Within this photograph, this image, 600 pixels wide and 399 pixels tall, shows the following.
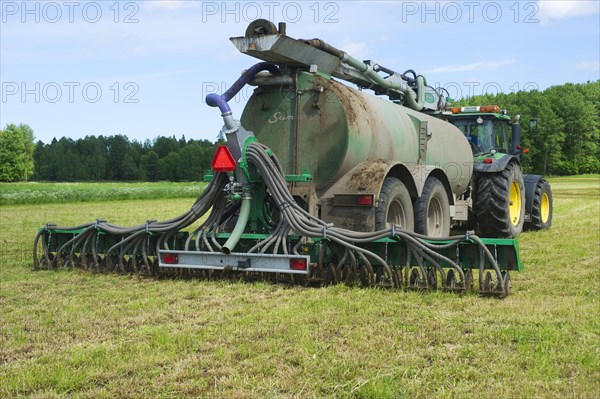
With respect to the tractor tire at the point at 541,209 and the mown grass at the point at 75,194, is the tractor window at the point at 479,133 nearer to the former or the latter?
the tractor tire at the point at 541,209

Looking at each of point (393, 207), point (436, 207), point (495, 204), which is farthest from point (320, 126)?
point (495, 204)

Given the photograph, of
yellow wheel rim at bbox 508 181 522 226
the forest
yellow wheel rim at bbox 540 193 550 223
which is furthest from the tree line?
yellow wheel rim at bbox 508 181 522 226

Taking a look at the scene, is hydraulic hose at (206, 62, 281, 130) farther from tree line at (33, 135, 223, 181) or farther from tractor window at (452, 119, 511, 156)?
tree line at (33, 135, 223, 181)

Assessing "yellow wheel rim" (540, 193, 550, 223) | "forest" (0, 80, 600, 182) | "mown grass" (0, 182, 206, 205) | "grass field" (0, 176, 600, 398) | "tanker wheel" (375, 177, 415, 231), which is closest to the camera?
"grass field" (0, 176, 600, 398)

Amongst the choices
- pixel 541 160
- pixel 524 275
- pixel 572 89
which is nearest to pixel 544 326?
pixel 524 275

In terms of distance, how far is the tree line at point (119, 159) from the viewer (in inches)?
2595

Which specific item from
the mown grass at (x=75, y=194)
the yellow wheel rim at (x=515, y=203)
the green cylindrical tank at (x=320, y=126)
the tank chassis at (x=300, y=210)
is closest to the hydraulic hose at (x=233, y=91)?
the tank chassis at (x=300, y=210)

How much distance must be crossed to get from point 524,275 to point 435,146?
9.59ft

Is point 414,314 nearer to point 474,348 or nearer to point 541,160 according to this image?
point 474,348

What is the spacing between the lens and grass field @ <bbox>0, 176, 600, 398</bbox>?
3408 millimetres

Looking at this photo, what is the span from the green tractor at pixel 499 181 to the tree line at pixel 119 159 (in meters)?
48.6

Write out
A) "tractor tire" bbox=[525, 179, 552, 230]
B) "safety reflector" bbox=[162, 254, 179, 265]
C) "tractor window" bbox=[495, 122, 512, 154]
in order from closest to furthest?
"safety reflector" bbox=[162, 254, 179, 265], "tractor window" bbox=[495, 122, 512, 154], "tractor tire" bbox=[525, 179, 552, 230]

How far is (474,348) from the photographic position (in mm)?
4023

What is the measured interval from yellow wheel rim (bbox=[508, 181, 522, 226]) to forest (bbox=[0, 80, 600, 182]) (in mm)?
36108
